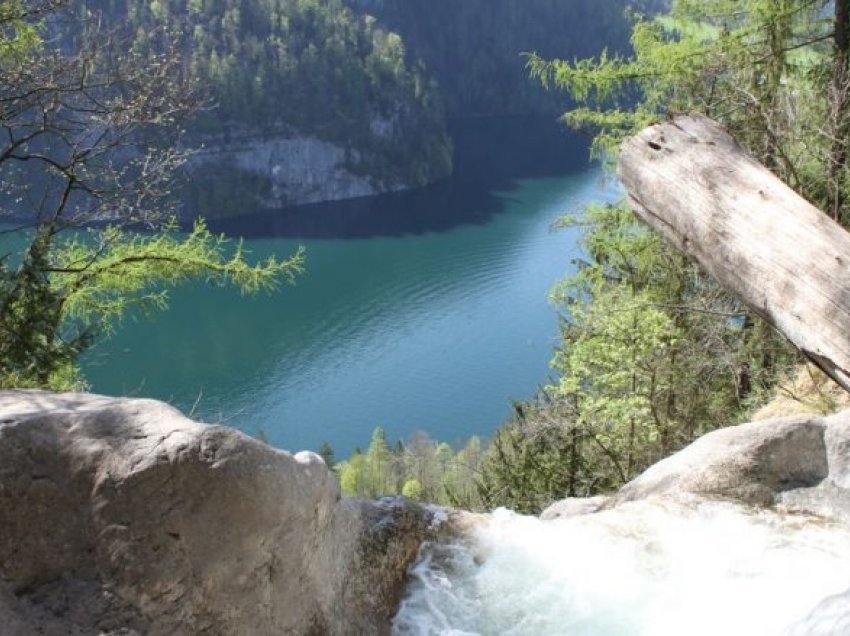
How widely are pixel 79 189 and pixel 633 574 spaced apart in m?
5.92

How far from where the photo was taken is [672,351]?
1118 centimetres

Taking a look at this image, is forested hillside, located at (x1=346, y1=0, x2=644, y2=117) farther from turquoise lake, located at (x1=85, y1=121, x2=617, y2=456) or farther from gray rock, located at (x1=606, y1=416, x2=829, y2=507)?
gray rock, located at (x1=606, y1=416, x2=829, y2=507)

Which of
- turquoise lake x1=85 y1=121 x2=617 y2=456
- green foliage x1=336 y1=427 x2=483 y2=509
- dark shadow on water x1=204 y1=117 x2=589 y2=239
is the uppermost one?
dark shadow on water x1=204 y1=117 x2=589 y2=239

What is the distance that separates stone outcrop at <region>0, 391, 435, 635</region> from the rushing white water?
0.84 m

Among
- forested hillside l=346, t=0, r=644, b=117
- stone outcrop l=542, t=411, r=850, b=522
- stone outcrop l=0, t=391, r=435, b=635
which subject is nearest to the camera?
stone outcrop l=0, t=391, r=435, b=635

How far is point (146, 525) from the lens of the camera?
11.6ft

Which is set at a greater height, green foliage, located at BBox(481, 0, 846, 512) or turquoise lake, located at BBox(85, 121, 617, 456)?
green foliage, located at BBox(481, 0, 846, 512)

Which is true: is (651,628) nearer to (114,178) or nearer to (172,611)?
(172,611)

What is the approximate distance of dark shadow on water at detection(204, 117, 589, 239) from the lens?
3209 inches

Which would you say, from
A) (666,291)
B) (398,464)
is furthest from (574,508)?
(398,464)

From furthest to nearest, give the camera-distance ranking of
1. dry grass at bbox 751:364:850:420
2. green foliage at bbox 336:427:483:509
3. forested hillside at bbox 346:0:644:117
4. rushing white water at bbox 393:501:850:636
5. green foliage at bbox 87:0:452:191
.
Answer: forested hillside at bbox 346:0:644:117 → green foliage at bbox 87:0:452:191 → green foliage at bbox 336:427:483:509 → dry grass at bbox 751:364:850:420 → rushing white water at bbox 393:501:850:636

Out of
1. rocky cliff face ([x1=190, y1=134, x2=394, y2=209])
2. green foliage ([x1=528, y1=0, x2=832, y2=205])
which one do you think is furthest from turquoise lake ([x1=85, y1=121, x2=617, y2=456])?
rocky cliff face ([x1=190, y1=134, x2=394, y2=209])

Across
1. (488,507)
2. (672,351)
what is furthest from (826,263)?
(488,507)

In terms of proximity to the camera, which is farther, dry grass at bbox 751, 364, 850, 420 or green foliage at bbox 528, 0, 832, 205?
green foliage at bbox 528, 0, 832, 205
